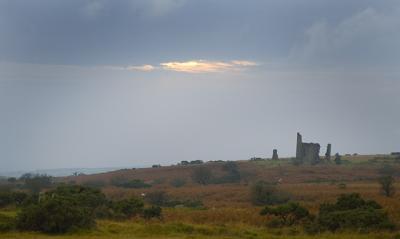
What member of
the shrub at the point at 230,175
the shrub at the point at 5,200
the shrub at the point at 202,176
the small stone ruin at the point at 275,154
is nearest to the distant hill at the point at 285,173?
the shrub at the point at 230,175

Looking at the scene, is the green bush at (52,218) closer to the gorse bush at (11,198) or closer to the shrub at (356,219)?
the shrub at (356,219)

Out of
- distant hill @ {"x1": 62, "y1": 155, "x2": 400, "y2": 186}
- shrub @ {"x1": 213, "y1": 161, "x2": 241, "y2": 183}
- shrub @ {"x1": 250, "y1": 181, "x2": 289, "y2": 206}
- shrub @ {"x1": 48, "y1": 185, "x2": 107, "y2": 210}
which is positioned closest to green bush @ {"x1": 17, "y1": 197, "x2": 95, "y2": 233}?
shrub @ {"x1": 48, "y1": 185, "x2": 107, "y2": 210}

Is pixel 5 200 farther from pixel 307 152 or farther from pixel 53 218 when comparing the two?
pixel 307 152

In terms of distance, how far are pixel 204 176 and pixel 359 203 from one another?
56.3 meters

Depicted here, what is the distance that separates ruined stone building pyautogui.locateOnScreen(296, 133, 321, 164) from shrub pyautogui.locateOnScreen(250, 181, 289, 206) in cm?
4782

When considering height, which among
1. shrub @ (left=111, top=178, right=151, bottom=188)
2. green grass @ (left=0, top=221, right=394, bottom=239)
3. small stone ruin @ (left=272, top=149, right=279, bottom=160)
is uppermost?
small stone ruin @ (left=272, top=149, right=279, bottom=160)

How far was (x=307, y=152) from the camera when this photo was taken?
100562 mm

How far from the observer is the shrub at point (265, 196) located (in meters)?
49.9

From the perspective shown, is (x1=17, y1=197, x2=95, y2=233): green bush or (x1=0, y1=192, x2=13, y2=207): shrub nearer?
(x1=17, y1=197, x2=95, y2=233): green bush

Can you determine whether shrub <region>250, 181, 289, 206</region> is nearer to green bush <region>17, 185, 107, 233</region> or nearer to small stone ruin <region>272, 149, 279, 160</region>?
green bush <region>17, 185, 107, 233</region>

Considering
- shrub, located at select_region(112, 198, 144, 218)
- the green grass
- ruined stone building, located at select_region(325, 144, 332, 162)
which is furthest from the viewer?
ruined stone building, located at select_region(325, 144, 332, 162)

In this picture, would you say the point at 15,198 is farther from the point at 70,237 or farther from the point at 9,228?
Result: the point at 70,237

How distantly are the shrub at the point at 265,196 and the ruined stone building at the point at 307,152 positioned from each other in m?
47.8

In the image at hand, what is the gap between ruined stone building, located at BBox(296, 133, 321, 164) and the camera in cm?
9925
